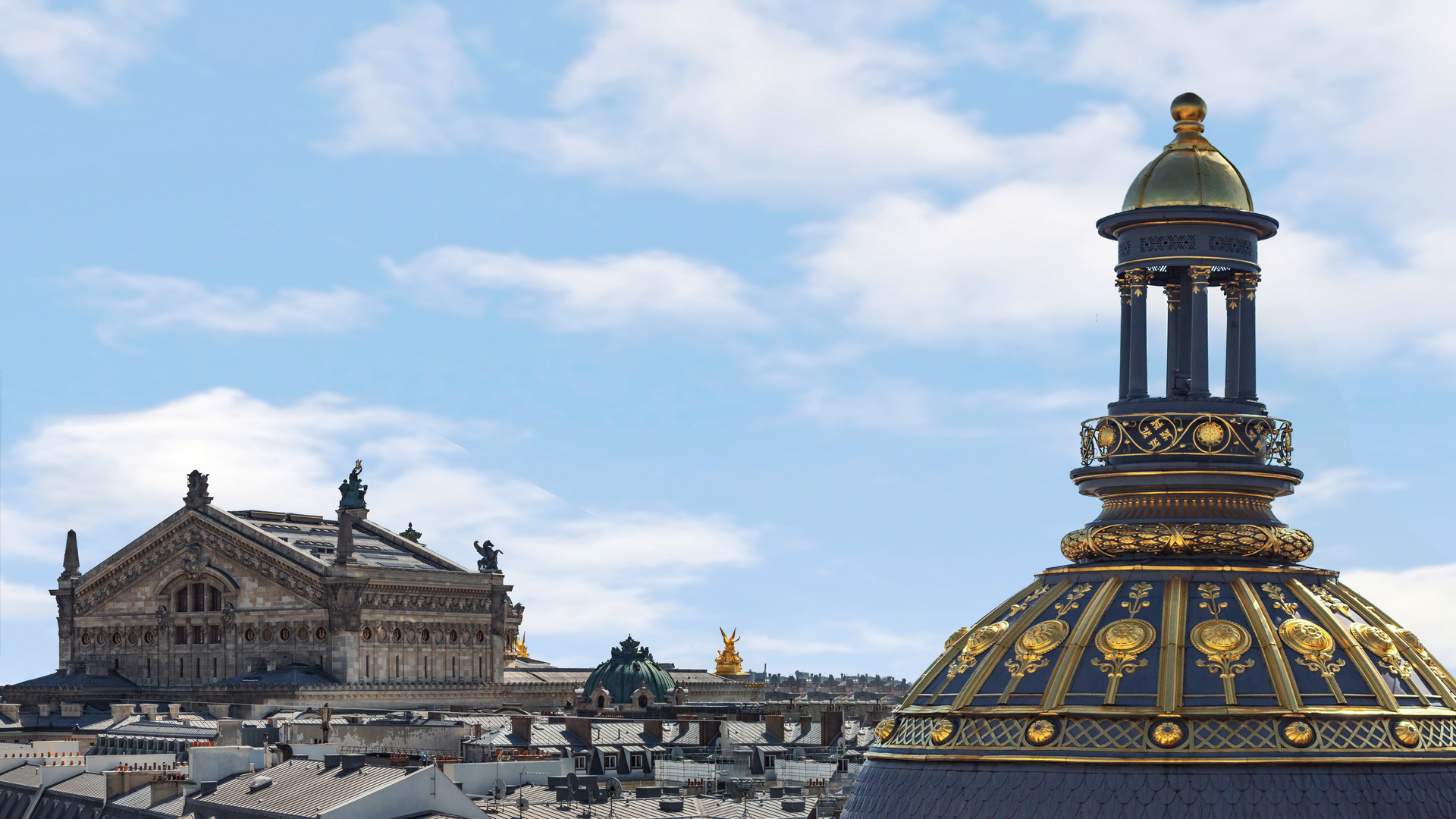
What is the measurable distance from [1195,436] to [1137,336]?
1.60 metres

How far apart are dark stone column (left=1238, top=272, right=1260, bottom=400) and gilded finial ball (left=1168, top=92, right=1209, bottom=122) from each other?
2.25 metres

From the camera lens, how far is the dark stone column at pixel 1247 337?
29.2 meters

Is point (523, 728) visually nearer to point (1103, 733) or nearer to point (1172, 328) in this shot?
point (1172, 328)

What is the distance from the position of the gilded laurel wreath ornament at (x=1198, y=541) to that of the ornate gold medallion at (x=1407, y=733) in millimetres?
2693

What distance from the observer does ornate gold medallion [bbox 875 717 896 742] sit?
29.2m

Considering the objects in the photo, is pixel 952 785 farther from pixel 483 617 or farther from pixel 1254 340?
pixel 483 617

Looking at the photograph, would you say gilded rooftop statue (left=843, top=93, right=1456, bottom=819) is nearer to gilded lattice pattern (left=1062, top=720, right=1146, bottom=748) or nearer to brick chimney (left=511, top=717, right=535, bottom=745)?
gilded lattice pattern (left=1062, top=720, right=1146, bottom=748)

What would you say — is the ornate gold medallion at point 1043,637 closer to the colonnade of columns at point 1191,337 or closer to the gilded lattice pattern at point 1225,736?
the gilded lattice pattern at point 1225,736

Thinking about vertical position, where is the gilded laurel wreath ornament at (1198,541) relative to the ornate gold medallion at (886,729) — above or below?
above

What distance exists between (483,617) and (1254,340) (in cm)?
12741

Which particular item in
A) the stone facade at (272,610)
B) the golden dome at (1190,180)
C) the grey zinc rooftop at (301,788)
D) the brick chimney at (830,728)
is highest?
the golden dome at (1190,180)

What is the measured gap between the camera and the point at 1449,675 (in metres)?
28.4

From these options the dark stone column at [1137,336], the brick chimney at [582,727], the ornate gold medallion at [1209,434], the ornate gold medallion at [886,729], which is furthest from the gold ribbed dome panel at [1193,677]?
the brick chimney at [582,727]

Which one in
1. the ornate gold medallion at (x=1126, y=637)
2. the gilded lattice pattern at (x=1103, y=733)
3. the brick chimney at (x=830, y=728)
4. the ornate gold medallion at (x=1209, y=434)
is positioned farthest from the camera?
the brick chimney at (x=830, y=728)
